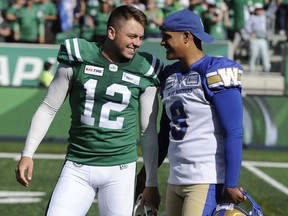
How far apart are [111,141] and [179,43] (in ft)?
2.63

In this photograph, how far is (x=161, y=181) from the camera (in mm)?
11492

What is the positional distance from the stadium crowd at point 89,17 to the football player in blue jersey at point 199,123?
519 inches

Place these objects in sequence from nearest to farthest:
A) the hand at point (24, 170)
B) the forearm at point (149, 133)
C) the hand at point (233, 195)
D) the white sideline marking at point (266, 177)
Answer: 1. the hand at point (233, 195)
2. the hand at point (24, 170)
3. the forearm at point (149, 133)
4. the white sideline marking at point (266, 177)

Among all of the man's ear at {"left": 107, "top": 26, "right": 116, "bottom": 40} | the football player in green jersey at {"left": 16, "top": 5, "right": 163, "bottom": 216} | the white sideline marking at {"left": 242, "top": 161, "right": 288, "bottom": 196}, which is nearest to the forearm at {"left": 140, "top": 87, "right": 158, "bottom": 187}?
the football player in green jersey at {"left": 16, "top": 5, "right": 163, "bottom": 216}

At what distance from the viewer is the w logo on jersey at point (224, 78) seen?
5035 millimetres

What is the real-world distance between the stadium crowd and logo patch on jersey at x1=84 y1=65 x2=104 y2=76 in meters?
12.9

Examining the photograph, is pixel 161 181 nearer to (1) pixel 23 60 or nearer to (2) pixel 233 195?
(2) pixel 233 195

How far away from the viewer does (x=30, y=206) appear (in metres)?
9.77

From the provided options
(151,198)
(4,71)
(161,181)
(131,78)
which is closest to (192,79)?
(131,78)

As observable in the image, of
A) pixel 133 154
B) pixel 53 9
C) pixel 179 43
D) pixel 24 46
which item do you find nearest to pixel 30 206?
pixel 133 154

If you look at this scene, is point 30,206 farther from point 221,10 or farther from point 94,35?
point 221,10

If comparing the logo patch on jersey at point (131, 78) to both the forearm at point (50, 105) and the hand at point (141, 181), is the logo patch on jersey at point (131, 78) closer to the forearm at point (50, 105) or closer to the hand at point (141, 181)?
the forearm at point (50, 105)

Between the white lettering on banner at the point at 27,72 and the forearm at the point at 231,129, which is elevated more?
the forearm at the point at 231,129

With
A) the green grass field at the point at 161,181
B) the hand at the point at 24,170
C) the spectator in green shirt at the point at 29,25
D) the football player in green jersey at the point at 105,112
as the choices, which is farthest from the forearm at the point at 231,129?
the spectator in green shirt at the point at 29,25
